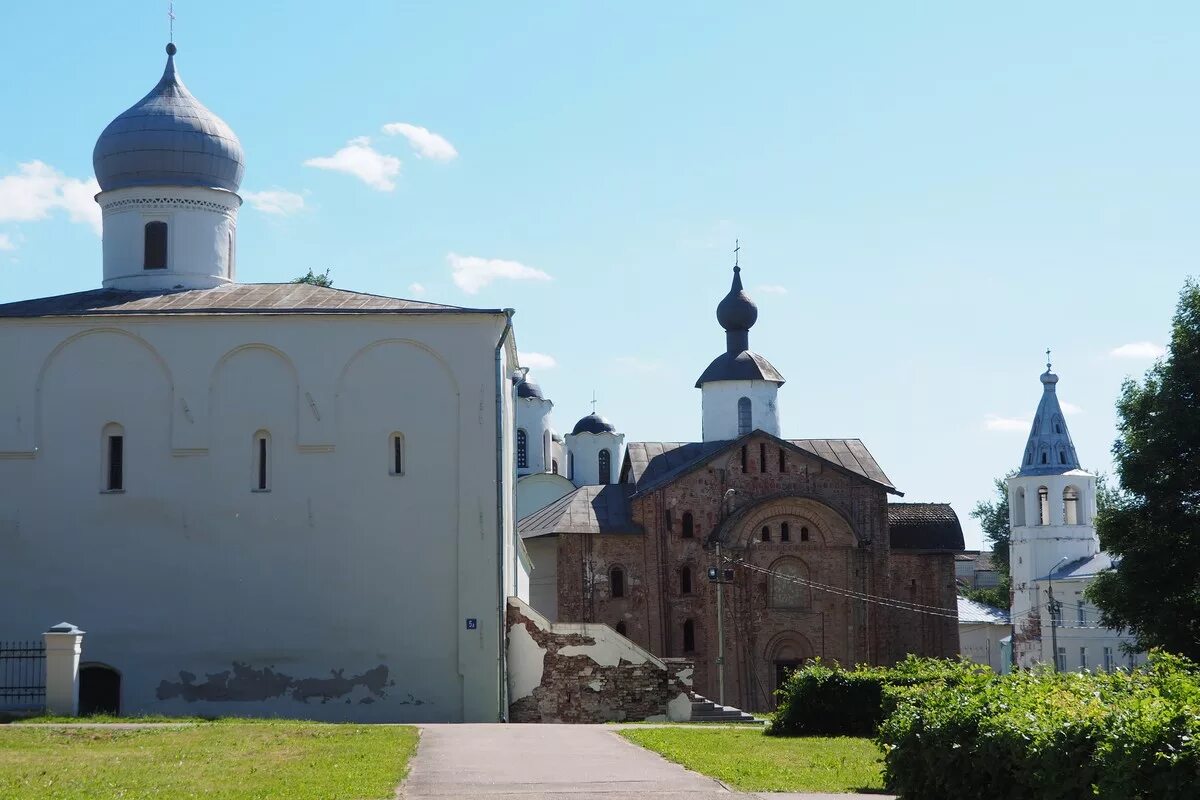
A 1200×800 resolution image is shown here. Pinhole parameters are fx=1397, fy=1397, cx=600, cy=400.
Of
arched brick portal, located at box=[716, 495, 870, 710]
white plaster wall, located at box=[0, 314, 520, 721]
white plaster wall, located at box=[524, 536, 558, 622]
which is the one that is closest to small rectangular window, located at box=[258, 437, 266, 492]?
white plaster wall, located at box=[0, 314, 520, 721]

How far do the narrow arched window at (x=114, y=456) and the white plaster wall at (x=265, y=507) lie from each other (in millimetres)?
128

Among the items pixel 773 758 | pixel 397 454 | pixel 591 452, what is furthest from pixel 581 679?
pixel 591 452

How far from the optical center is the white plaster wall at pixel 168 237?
85.5 ft

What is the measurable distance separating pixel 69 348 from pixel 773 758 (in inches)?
596

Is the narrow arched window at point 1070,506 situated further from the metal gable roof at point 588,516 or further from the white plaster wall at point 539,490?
the metal gable roof at point 588,516

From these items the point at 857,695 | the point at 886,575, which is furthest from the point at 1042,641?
the point at 857,695

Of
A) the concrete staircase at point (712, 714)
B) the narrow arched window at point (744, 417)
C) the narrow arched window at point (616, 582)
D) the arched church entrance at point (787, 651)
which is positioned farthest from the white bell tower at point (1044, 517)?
the concrete staircase at point (712, 714)

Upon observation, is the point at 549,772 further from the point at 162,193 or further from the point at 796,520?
the point at 796,520

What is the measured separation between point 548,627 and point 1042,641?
3713 centimetres

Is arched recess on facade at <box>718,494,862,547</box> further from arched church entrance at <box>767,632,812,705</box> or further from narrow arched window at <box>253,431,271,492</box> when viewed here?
narrow arched window at <box>253,431,271,492</box>

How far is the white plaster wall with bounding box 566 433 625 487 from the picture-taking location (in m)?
56.7

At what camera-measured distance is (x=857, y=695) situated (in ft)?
56.7

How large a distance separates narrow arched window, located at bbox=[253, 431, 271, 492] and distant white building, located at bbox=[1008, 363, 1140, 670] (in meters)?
38.7

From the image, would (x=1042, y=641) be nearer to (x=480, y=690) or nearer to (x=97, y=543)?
(x=480, y=690)
